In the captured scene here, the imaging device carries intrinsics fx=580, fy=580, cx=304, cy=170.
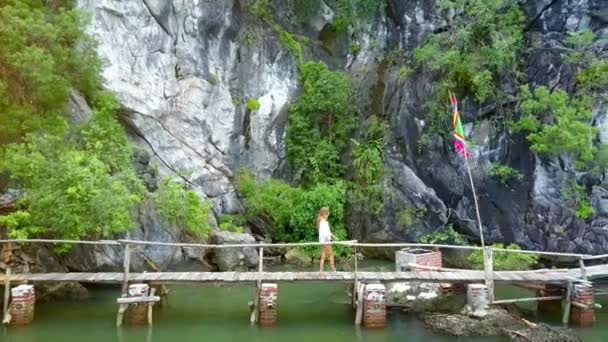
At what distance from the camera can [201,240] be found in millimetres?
16547

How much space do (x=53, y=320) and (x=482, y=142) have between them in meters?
12.7

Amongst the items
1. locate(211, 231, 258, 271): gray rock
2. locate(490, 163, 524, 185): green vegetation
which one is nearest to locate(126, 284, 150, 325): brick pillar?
locate(211, 231, 258, 271): gray rock

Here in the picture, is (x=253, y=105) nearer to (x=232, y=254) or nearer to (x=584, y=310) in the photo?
(x=232, y=254)

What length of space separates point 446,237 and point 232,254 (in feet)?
21.3

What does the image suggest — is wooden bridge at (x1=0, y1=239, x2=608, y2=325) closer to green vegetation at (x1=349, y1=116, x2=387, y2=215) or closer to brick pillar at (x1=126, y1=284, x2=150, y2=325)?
brick pillar at (x1=126, y1=284, x2=150, y2=325)

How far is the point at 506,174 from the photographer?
668 inches

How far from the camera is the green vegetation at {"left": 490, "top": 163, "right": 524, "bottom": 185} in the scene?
1694 centimetres

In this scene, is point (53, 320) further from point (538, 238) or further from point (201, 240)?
point (538, 238)

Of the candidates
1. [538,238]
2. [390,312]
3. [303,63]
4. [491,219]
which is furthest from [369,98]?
[390,312]

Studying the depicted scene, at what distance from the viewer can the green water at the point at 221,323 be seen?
407 inches

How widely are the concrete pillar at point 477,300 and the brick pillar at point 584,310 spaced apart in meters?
1.85

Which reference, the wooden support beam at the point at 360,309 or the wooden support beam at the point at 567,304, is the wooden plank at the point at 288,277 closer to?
the wooden support beam at the point at 567,304

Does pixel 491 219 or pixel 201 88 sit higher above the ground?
pixel 201 88

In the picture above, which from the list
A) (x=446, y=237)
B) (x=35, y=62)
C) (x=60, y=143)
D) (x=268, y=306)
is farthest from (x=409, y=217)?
(x=35, y=62)
